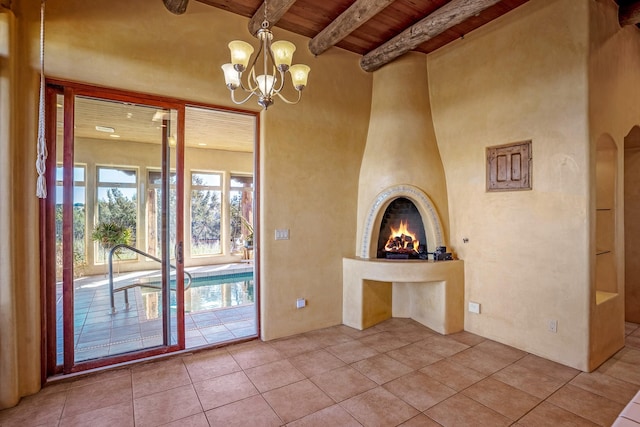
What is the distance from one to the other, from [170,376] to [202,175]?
6290 millimetres

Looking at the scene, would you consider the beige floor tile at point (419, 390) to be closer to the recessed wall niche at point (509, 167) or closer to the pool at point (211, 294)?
the recessed wall niche at point (509, 167)

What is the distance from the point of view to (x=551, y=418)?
2.30 metres

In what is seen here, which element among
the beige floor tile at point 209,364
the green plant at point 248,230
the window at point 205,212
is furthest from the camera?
the green plant at point 248,230

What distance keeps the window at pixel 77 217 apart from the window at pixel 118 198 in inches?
4.6

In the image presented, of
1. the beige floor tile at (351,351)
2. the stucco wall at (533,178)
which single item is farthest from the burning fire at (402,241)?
the beige floor tile at (351,351)

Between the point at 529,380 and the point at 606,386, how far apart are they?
0.60 meters

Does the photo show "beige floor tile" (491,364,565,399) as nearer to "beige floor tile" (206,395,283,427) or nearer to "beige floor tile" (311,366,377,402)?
"beige floor tile" (311,366,377,402)

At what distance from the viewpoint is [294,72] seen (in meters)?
2.51

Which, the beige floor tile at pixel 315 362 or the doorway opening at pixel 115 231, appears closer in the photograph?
the doorway opening at pixel 115 231

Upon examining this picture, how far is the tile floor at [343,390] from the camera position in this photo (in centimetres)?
229

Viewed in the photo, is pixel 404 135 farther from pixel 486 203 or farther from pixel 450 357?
pixel 450 357

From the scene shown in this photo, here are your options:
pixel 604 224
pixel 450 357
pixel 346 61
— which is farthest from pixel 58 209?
pixel 604 224

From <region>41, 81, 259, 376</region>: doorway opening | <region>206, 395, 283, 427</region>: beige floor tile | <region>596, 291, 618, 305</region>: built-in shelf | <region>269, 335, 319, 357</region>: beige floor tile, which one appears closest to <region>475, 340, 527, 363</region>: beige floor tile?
<region>596, 291, 618, 305</region>: built-in shelf

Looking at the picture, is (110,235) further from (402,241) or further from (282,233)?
(402,241)
